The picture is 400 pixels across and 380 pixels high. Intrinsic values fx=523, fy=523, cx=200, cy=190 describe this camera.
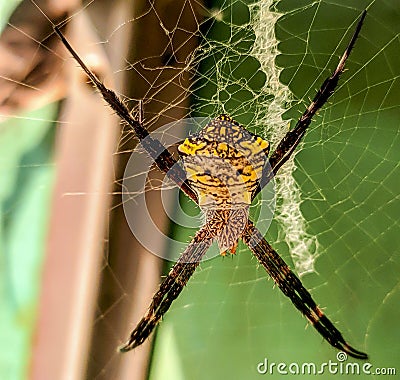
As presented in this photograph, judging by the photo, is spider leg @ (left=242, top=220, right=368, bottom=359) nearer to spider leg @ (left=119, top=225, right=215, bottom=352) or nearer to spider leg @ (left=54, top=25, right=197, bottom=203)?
spider leg @ (left=119, top=225, right=215, bottom=352)

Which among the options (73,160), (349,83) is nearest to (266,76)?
(349,83)

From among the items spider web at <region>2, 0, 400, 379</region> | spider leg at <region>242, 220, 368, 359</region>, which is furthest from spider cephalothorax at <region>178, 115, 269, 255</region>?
spider web at <region>2, 0, 400, 379</region>

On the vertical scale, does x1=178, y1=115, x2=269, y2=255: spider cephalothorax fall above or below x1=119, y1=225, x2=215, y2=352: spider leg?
above

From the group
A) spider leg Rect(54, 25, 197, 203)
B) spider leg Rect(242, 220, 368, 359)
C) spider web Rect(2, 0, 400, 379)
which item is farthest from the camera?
spider web Rect(2, 0, 400, 379)

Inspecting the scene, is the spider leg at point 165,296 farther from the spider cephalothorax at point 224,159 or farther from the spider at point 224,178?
the spider cephalothorax at point 224,159

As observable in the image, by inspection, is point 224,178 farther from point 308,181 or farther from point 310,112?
point 308,181

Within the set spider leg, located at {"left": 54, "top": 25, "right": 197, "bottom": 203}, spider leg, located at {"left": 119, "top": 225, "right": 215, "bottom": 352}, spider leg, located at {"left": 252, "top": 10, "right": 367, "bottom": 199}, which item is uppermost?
spider leg, located at {"left": 54, "top": 25, "right": 197, "bottom": 203}

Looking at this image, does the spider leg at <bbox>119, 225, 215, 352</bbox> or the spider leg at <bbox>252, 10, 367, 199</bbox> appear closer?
the spider leg at <bbox>252, 10, 367, 199</bbox>

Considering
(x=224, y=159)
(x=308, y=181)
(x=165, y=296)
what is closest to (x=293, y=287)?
(x=165, y=296)
